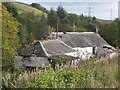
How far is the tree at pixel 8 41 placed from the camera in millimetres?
22984

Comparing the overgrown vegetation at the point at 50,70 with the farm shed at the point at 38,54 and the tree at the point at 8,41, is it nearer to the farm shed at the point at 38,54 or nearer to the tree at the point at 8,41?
the tree at the point at 8,41

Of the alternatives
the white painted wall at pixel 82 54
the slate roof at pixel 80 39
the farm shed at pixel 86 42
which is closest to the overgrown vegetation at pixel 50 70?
the farm shed at pixel 86 42

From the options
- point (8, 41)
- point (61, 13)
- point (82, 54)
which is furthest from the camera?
point (61, 13)

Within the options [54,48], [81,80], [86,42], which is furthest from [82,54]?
[81,80]

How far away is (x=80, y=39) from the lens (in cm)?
3559

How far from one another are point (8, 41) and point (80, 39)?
13135 millimetres

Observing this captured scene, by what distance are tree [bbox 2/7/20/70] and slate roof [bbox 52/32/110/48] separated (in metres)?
8.79

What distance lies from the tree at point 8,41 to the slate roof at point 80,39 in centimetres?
879

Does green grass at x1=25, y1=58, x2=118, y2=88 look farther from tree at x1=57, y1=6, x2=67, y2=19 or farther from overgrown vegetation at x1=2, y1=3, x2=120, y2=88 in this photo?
tree at x1=57, y1=6, x2=67, y2=19

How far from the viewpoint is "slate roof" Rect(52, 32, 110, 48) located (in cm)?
3369

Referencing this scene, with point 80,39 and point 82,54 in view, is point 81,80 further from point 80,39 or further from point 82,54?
point 80,39

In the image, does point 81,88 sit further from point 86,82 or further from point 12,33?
point 12,33

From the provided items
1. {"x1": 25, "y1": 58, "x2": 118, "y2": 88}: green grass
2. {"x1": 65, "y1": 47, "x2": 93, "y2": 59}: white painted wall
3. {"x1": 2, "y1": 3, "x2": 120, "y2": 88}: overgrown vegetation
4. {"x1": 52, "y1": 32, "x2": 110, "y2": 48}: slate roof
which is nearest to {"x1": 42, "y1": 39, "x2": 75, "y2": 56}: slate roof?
{"x1": 65, "y1": 47, "x2": 93, "y2": 59}: white painted wall

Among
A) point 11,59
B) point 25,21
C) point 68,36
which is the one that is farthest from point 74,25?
point 11,59
